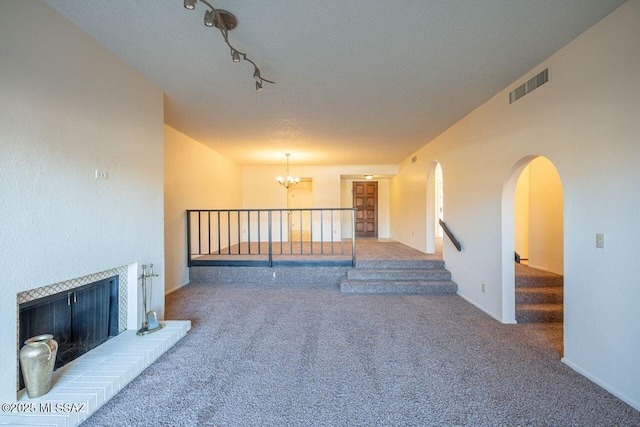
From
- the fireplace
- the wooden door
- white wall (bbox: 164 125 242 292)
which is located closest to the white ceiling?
white wall (bbox: 164 125 242 292)

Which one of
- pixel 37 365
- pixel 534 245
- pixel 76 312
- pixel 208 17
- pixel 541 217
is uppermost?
pixel 208 17

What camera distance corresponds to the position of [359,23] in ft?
6.60

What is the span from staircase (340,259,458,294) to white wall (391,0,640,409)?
1.27 m

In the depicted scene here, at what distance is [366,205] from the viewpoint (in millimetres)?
9500

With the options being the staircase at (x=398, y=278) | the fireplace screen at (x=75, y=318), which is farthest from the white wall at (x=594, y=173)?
the fireplace screen at (x=75, y=318)

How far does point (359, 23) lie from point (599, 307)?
2.77 m

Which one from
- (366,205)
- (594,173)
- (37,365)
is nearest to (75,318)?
(37,365)

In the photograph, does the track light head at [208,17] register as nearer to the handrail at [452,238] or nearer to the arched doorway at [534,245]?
the arched doorway at [534,245]

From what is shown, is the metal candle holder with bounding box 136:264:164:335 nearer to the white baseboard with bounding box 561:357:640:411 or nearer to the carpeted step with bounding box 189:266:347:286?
the carpeted step with bounding box 189:266:347:286

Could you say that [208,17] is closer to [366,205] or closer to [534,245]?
[534,245]

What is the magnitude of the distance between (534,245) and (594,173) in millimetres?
2960

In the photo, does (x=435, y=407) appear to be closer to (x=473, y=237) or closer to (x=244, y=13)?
(x=473, y=237)

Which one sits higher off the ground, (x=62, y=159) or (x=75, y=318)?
(x=62, y=159)

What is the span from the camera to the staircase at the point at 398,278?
4.43m
